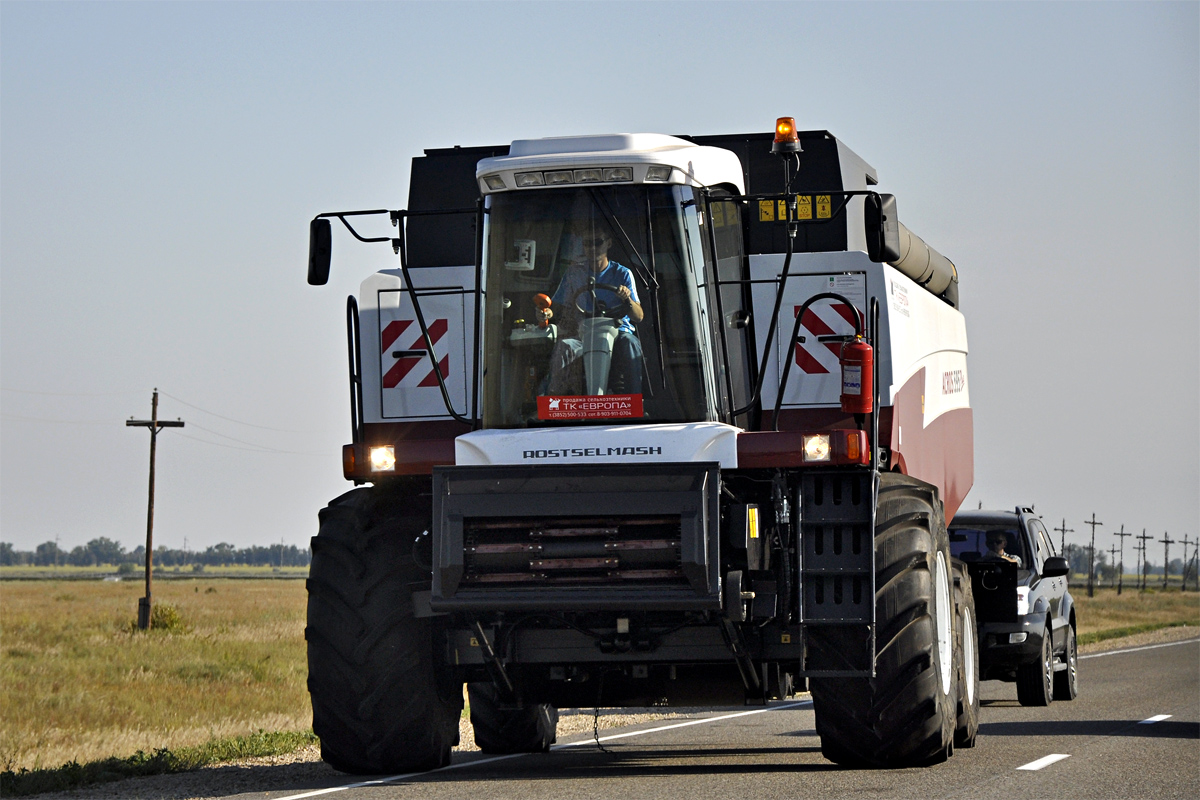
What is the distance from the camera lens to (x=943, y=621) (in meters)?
12.0

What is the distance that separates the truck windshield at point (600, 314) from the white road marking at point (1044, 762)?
3.64 m

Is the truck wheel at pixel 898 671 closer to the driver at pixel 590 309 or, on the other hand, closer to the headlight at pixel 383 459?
the driver at pixel 590 309

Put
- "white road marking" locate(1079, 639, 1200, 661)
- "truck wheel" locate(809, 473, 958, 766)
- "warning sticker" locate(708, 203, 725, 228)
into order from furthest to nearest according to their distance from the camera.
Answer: "white road marking" locate(1079, 639, 1200, 661) < "warning sticker" locate(708, 203, 725, 228) < "truck wheel" locate(809, 473, 958, 766)

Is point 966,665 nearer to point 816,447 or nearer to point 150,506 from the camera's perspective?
point 816,447

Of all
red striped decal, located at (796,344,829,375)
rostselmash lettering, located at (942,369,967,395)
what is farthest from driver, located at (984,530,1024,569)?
red striped decal, located at (796,344,829,375)

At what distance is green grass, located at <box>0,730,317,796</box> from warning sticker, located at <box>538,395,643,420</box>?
4490 mm

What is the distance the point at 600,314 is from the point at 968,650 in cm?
472

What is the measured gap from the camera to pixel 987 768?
37.8 feet

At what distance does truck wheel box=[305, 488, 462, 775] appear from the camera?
10.6 m

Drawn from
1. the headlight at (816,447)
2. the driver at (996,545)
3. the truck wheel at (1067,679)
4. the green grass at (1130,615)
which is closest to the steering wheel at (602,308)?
the headlight at (816,447)

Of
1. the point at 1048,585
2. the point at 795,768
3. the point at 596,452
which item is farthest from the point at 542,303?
the point at 1048,585

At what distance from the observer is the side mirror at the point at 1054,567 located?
18906mm

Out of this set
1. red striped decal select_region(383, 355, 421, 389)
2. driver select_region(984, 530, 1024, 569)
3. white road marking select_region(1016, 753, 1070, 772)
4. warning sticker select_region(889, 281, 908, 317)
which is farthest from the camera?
driver select_region(984, 530, 1024, 569)

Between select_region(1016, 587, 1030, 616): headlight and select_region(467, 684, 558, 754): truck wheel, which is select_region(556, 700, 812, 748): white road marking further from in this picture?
select_region(1016, 587, 1030, 616): headlight
